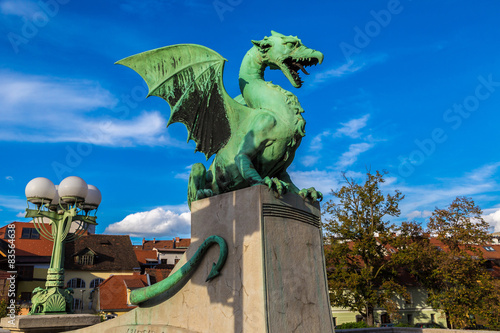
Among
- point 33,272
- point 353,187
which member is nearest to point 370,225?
point 353,187

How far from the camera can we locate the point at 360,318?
30.0m

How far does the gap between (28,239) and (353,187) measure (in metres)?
25.6

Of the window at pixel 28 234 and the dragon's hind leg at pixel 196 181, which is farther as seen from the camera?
the window at pixel 28 234

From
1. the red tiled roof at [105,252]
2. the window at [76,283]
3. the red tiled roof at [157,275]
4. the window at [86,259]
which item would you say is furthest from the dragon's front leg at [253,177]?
the window at [86,259]

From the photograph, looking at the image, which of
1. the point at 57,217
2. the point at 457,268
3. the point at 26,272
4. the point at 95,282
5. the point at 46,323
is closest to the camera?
the point at 46,323

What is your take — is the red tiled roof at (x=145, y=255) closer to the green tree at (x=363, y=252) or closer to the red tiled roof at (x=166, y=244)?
the red tiled roof at (x=166, y=244)

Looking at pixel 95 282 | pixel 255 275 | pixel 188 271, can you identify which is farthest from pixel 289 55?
pixel 95 282

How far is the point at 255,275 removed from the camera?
4.12 meters

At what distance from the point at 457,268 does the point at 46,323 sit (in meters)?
21.9

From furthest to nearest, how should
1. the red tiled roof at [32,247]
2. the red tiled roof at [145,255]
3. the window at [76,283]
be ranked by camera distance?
the red tiled roof at [145,255]
the window at [76,283]
the red tiled roof at [32,247]

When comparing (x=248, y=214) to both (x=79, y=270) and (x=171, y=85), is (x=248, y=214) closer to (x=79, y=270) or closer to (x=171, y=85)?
(x=171, y=85)

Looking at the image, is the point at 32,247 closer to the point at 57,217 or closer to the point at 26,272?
the point at 26,272

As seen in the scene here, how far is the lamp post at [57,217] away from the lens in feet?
22.4

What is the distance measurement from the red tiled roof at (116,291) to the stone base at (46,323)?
2228 cm
